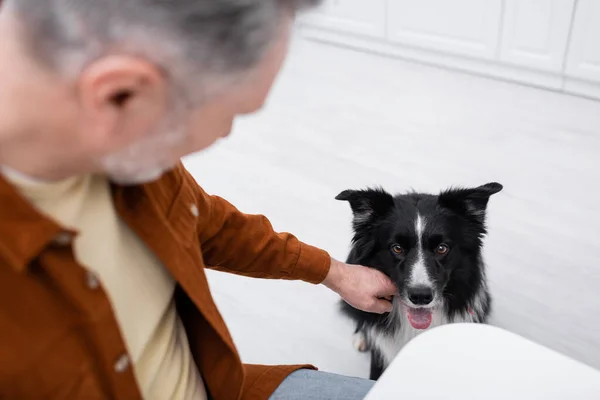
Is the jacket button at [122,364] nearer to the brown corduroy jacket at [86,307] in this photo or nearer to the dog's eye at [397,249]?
the brown corduroy jacket at [86,307]

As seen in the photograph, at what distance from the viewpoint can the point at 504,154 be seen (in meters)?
2.76

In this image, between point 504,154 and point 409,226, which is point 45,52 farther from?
point 504,154

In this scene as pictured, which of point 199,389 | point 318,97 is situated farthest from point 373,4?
point 199,389

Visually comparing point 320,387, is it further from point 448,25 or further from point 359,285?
point 448,25

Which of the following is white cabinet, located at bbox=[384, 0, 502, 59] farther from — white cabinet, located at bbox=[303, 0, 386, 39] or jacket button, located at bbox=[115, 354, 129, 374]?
jacket button, located at bbox=[115, 354, 129, 374]

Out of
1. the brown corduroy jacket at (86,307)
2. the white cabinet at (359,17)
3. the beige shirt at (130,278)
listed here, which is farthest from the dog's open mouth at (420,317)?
the white cabinet at (359,17)

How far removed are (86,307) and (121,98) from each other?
25 cm

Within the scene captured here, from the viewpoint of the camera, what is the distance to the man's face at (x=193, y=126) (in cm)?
64

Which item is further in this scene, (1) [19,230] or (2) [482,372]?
(2) [482,372]

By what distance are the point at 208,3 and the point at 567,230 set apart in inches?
82.7

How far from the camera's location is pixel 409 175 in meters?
2.68

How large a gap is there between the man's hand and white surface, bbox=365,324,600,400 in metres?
0.47

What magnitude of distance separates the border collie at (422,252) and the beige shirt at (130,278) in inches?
29.2

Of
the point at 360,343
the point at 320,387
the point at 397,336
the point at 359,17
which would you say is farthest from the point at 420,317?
the point at 359,17
